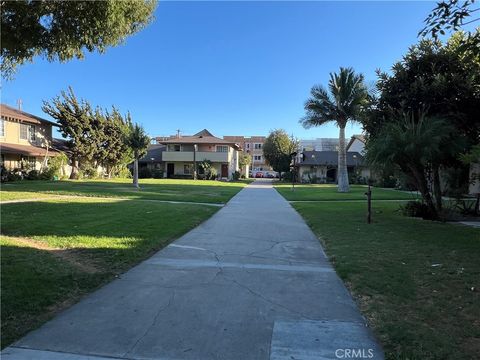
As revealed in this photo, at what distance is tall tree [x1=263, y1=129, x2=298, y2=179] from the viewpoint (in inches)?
2557

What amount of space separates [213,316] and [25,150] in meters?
33.6

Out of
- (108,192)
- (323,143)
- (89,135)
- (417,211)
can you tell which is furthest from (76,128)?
(323,143)

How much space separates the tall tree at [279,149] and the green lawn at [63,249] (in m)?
49.8

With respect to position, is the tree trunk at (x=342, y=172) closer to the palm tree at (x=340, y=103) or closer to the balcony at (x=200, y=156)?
the palm tree at (x=340, y=103)

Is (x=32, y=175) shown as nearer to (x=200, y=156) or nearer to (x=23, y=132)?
(x=23, y=132)

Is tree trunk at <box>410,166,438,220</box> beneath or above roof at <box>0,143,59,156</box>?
beneath

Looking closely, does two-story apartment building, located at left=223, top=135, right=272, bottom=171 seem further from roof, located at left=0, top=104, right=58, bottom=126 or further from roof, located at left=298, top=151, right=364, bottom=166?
roof, located at left=0, top=104, right=58, bottom=126

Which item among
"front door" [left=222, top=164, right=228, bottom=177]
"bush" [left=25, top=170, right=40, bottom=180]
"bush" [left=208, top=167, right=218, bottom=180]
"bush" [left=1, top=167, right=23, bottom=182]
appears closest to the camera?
"bush" [left=1, top=167, right=23, bottom=182]

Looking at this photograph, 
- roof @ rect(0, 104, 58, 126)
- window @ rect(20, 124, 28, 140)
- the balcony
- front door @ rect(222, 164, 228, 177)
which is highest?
roof @ rect(0, 104, 58, 126)

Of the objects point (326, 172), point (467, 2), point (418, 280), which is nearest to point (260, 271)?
point (418, 280)

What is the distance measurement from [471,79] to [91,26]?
11.6m

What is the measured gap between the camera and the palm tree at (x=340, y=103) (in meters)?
34.2

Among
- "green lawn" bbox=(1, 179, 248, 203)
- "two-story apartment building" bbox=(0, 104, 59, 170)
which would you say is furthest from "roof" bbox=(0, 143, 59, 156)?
"green lawn" bbox=(1, 179, 248, 203)

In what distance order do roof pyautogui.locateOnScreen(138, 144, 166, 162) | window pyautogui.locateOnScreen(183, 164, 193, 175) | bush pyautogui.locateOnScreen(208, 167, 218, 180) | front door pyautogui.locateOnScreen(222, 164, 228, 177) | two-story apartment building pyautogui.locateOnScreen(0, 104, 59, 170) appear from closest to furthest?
two-story apartment building pyautogui.locateOnScreen(0, 104, 59, 170) → bush pyautogui.locateOnScreen(208, 167, 218, 180) → window pyautogui.locateOnScreen(183, 164, 193, 175) → front door pyautogui.locateOnScreen(222, 164, 228, 177) → roof pyautogui.locateOnScreen(138, 144, 166, 162)
